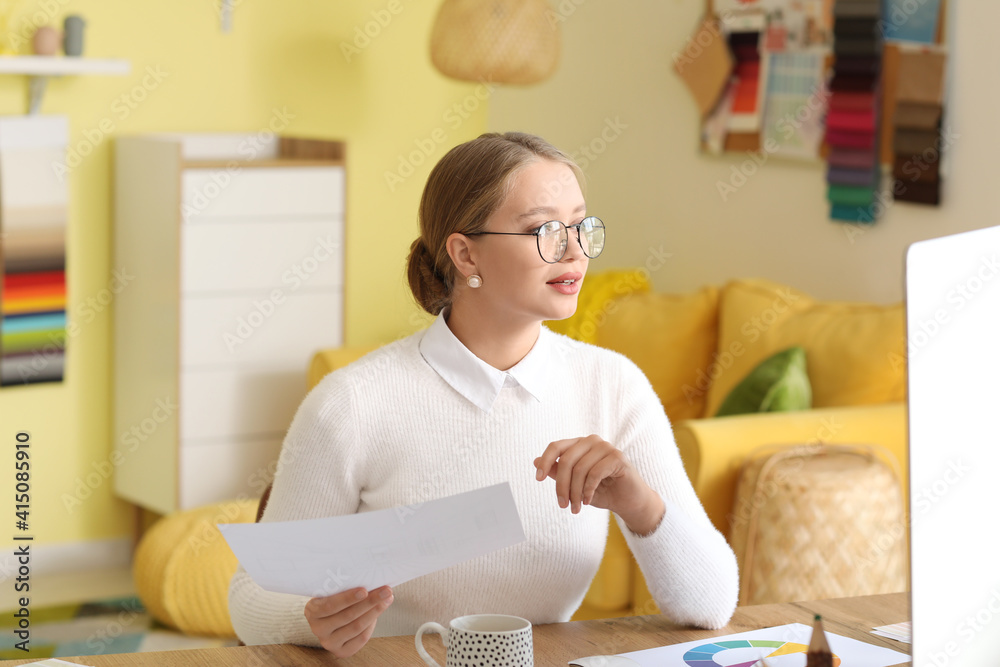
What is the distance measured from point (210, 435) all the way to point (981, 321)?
3307 millimetres

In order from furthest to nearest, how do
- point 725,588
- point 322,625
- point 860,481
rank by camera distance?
1. point 860,481
2. point 725,588
3. point 322,625

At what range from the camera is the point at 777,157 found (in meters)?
3.66

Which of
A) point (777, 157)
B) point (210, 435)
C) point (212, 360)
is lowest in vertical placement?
point (210, 435)

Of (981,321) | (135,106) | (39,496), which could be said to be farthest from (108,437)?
(981,321)

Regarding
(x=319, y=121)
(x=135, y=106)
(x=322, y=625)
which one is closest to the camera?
(x=322, y=625)

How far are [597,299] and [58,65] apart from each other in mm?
1821

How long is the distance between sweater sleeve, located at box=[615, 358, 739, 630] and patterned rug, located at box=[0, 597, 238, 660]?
1.98 m

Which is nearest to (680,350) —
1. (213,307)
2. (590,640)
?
(213,307)

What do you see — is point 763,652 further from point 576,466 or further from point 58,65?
point 58,65

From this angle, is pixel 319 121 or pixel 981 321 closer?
pixel 981 321

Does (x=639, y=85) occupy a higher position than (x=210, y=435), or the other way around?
(x=639, y=85)

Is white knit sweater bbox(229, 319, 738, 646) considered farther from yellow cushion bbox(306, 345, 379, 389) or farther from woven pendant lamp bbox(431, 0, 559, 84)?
woven pendant lamp bbox(431, 0, 559, 84)

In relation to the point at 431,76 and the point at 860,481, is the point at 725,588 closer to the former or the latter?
the point at 860,481

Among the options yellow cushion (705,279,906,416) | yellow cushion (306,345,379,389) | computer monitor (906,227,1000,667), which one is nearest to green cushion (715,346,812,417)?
yellow cushion (705,279,906,416)
